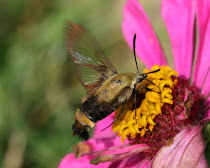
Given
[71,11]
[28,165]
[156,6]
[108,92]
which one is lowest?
[28,165]

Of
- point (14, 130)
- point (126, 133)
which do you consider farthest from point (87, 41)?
point (14, 130)

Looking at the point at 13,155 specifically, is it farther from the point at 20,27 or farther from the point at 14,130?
the point at 20,27

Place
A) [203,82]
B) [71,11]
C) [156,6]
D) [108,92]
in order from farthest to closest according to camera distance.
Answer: [156,6] → [71,11] → [203,82] → [108,92]

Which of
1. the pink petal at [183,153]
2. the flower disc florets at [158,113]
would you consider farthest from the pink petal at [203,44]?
the pink petal at [183,153]

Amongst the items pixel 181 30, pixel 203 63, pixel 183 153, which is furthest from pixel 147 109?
pixel 181 30

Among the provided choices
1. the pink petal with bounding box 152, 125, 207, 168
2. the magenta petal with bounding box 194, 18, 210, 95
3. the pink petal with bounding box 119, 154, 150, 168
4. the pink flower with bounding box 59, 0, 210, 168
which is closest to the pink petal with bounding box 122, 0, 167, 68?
the pink flower with bounding box 59, 0, 210, 168
